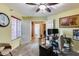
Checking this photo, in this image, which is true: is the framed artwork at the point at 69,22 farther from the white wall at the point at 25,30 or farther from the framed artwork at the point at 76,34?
the white wall at the point at 25,30

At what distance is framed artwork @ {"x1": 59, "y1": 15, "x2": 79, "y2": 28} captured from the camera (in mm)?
1993

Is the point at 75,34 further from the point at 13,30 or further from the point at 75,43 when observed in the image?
the point at 13,30

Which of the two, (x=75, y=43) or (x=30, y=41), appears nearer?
(x=75, y=43)

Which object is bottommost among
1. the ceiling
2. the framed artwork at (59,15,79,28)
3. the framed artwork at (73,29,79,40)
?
the framed artwork at (73,29,79,40)

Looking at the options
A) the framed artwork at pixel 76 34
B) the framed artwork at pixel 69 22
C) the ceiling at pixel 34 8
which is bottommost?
the framed artwork at pixel 76 34

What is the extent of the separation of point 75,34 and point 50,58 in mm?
562

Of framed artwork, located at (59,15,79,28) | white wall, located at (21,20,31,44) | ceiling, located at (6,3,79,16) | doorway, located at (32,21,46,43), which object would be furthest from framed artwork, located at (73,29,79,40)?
white wall, located at (21,20,31,44)

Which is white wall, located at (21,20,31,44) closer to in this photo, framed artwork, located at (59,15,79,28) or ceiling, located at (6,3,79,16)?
ceiling, located at (6,3,79,16)

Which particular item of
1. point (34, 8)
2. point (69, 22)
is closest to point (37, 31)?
point (34, 8)


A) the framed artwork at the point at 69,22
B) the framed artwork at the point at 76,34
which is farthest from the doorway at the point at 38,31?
the framed artwork at the point at 76,34

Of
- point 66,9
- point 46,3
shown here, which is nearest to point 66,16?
point 66,9

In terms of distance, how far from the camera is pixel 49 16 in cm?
208

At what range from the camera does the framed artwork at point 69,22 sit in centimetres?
199

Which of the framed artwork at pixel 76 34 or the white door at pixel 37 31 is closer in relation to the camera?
the framed artwork at pixel 76 34
